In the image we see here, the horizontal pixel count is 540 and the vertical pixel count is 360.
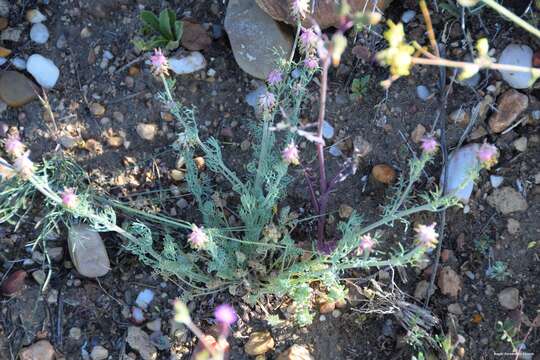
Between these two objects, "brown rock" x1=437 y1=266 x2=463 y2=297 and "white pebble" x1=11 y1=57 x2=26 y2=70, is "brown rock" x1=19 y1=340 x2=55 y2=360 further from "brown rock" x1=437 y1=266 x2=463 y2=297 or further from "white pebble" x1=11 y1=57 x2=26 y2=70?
"brown rock" x1=437 y1=266 x2=463 y2=297

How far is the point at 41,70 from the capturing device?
3.29 metres

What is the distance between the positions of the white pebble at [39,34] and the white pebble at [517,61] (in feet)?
7.46

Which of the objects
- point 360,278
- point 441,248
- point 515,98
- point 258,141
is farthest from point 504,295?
point 258,141

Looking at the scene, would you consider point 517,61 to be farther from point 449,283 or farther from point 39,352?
point 39,352

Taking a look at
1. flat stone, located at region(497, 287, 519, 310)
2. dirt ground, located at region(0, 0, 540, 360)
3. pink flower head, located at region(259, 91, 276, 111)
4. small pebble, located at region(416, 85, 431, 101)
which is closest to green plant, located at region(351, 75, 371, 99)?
dirt ground, located at region(0, 0, 540, 360)

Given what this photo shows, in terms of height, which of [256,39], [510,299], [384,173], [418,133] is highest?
[256,39]

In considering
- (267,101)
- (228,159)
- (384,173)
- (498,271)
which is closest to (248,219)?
(228,159)

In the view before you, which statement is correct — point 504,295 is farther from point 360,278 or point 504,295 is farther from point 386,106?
point 386,106

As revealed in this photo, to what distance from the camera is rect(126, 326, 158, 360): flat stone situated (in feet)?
9.63

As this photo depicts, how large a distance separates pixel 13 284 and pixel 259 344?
1.16 meters

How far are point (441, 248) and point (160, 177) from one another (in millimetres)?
1376

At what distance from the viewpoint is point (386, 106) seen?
316 cm

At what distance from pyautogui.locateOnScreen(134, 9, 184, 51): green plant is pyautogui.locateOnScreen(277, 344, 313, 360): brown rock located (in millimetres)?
1565

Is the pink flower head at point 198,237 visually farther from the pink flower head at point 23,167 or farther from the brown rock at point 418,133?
the brown rock at point 418,133
